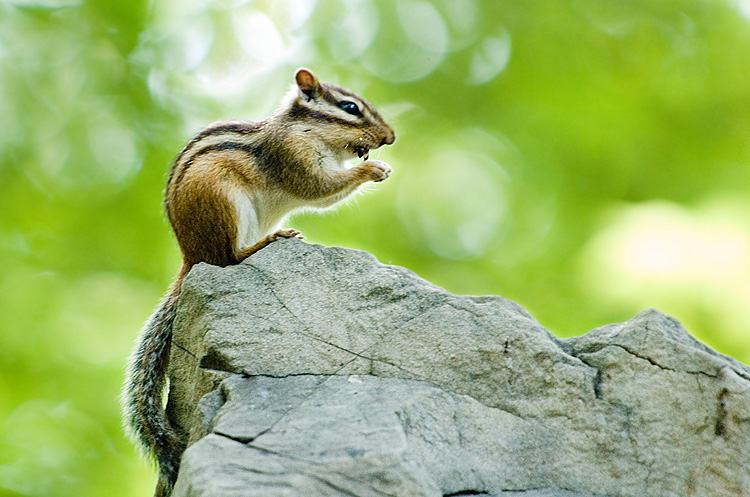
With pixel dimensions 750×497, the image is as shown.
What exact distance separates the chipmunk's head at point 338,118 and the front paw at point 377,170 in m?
0.21

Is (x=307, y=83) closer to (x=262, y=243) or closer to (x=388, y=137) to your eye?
(x=388, y=137)

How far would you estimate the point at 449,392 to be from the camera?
2875 millimetres

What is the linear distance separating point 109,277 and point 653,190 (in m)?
3.99

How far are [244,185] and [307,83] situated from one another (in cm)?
75

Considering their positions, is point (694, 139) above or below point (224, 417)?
above

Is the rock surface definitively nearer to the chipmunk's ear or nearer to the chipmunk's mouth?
the chipmunk's mouth

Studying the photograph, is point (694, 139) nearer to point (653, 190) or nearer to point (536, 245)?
point (653, 190)

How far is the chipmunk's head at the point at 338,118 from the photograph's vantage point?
4.39m

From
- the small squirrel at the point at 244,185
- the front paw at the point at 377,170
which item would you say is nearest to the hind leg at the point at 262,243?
the small squirrel at the point at 244,185

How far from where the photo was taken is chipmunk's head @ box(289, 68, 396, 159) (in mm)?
4395

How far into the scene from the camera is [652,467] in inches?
110

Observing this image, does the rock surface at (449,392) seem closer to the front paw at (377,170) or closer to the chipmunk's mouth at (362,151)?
the front paw at (377,170)

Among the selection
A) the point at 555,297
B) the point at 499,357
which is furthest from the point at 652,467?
the point at 555,297

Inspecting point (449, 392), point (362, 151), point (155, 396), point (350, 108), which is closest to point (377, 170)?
point (362, 151)
